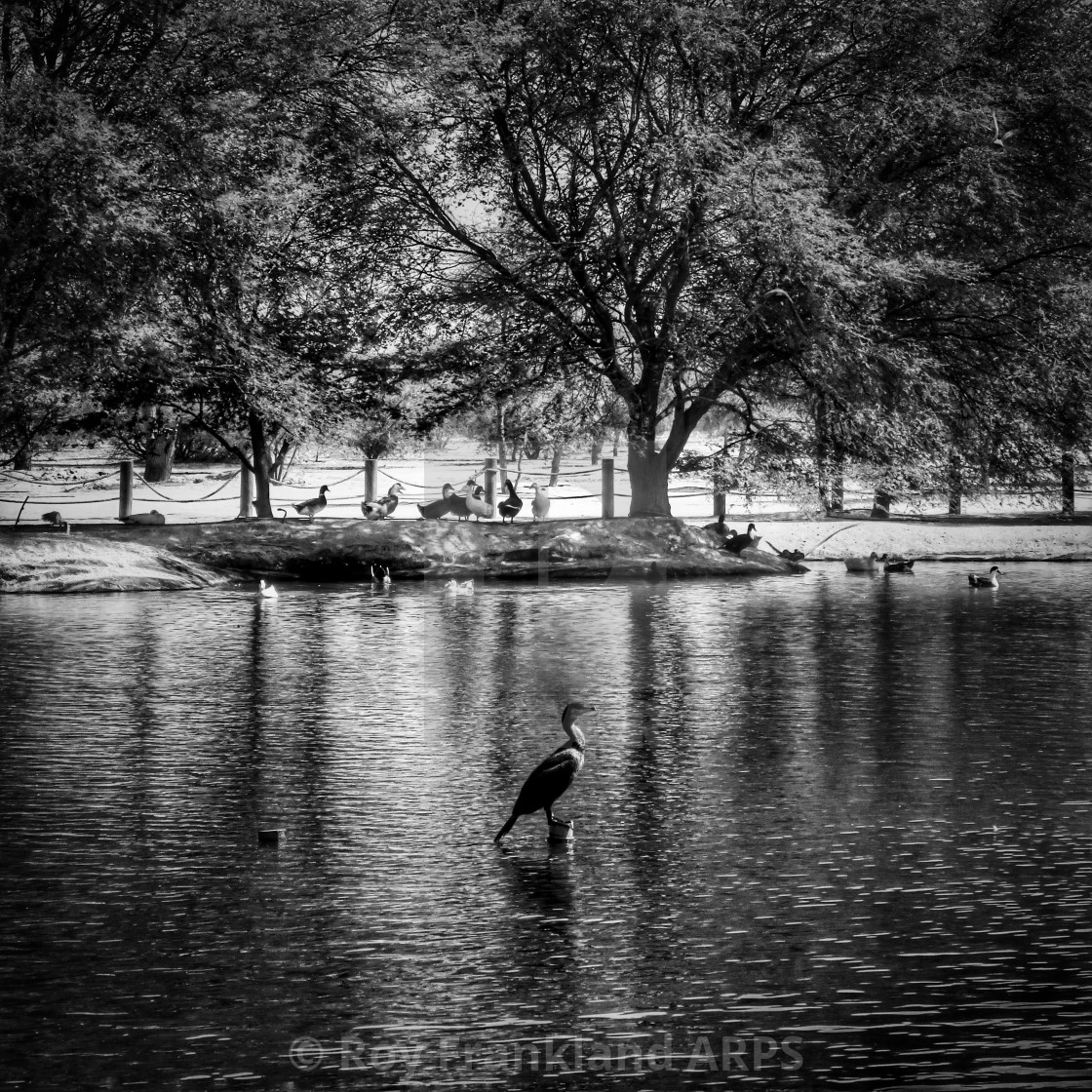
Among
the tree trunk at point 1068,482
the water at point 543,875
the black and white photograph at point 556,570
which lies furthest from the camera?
the tree trunk at point 1068,482

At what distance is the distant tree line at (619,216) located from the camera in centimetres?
2664

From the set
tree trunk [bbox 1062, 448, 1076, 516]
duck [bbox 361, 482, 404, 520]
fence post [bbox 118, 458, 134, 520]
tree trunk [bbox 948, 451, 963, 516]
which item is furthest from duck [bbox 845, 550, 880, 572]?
fence post [bbox 118, 458, 134, 520]

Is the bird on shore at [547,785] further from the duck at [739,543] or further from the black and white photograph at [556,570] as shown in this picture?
the duck at [739,543]

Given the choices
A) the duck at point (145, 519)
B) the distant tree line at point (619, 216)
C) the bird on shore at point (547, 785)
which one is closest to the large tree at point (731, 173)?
the distant tree line at point (619, 216)

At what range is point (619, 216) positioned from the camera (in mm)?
27875

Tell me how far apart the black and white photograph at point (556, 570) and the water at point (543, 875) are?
4cm

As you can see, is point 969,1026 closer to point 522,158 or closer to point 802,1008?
point 802,1008

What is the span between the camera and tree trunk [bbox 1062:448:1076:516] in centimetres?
2995

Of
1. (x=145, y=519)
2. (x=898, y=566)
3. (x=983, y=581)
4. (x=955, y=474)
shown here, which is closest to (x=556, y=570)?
(x=898, y=566)

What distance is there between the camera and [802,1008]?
5859mm

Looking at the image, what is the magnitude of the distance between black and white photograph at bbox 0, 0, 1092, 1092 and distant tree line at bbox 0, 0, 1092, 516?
11cm

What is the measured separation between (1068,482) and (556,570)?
1388 cm

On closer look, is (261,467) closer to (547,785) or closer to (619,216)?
(619,216)

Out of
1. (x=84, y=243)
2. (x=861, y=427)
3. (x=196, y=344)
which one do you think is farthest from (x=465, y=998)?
(x=196, y=344)
